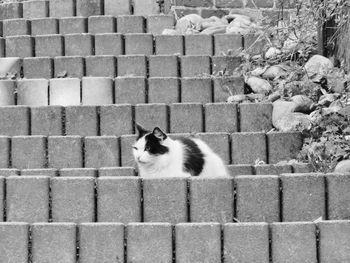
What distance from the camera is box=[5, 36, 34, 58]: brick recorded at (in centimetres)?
806

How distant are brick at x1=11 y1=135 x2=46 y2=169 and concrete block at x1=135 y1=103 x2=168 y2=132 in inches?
26.9

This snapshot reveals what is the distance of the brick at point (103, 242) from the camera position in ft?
16.6

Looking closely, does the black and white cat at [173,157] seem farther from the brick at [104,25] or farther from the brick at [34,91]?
the brick at [104,25]

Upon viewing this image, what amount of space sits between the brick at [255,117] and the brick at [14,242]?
7.16ft

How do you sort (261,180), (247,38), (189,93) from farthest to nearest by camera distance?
(247,38)
(189,93)
(261,180)

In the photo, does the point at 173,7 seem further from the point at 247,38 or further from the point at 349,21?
the point at 349,21

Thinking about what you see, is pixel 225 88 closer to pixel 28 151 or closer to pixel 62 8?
pixel 28 151

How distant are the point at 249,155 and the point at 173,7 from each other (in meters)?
2.76

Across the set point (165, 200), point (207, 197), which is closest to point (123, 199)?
point (165, 200)

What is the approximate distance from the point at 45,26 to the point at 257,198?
3.70m

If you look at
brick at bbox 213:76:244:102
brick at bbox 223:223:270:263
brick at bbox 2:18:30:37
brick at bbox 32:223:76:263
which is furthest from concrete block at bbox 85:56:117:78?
brick at bbox 223:223:270:263

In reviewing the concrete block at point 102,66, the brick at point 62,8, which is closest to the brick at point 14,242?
the concrete block at point 102,66

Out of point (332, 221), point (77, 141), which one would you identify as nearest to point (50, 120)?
point (77, 141)

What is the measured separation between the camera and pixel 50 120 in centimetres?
682
